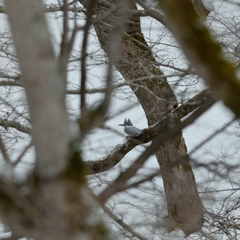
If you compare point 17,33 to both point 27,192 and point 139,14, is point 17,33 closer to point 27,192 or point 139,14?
point 27,192

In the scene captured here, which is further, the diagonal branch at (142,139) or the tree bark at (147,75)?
the tree bark at (147,75)

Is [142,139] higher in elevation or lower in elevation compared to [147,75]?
lower

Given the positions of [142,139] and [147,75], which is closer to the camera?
[142,139]

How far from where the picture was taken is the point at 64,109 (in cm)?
118

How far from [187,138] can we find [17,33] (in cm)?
1070

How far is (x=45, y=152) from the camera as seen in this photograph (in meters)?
1.17

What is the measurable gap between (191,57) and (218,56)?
106 millimetres

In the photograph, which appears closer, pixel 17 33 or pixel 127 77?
pixel 17 33

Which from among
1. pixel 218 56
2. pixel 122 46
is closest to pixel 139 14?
pixel 122 46

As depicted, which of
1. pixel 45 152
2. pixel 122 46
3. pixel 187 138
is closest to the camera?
pixel 45 152

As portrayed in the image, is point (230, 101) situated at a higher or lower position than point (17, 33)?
lower

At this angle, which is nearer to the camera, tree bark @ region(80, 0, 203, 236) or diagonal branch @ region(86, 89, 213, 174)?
diagonal branch @ region(86, 89, 213, 174)

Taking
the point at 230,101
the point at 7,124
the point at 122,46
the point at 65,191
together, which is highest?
the point at 122,46

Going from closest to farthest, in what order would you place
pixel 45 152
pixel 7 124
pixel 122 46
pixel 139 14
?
pixel 45 152 → pixel 7 124 → pixel 139 14 → pixel 122 46
